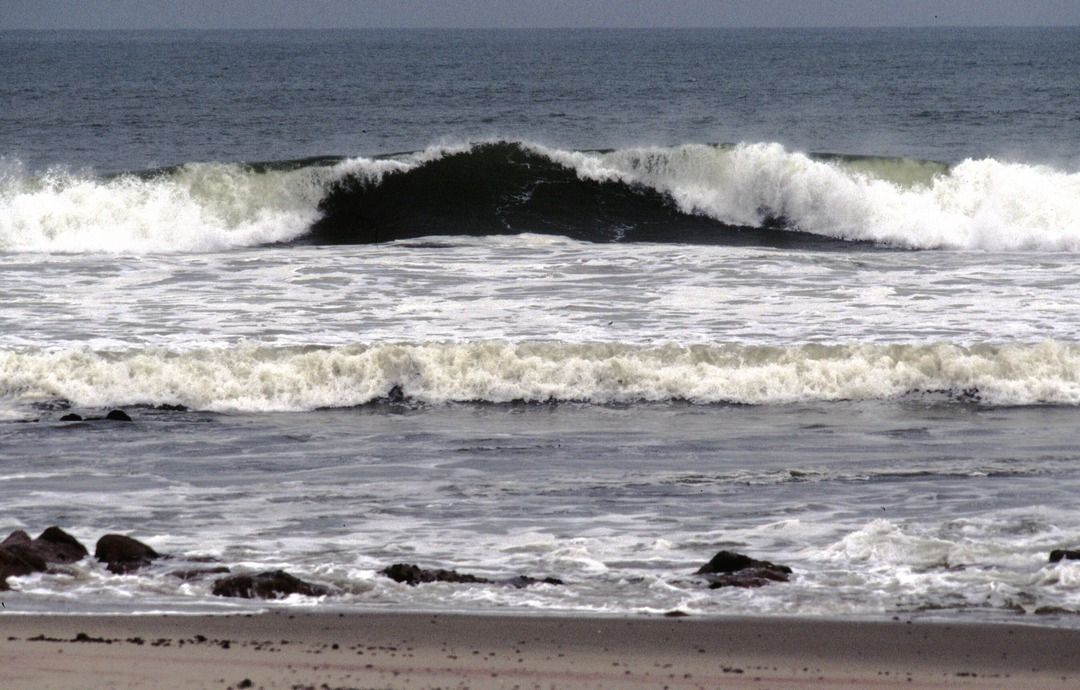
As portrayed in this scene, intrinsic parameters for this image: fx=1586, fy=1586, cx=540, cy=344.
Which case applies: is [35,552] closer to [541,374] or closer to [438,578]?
[438,578]

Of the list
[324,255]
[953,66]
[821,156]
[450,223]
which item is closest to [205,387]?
[324,255]

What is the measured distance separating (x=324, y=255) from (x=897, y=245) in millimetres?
8924

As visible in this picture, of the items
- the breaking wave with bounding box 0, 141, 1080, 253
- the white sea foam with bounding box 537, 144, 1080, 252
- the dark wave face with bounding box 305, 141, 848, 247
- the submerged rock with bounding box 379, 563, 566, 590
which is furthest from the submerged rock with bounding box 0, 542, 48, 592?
the white sea foam with bounding box 537, 144, 1080, 252

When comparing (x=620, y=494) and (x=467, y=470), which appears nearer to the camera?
(x=620, y=494)

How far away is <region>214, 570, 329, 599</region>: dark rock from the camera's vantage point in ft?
26.3

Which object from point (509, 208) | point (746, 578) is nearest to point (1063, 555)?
point (746, 578)

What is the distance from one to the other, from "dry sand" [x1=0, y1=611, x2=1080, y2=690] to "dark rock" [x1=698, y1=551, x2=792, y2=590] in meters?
0.55

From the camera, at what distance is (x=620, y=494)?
10344mm

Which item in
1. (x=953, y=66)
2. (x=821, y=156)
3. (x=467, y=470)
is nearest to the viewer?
(x=467, y=470)

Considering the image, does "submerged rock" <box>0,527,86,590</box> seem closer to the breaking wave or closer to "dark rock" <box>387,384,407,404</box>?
"dark rock" <box>387,384,407,404</box>

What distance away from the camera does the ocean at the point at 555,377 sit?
870 centimetres

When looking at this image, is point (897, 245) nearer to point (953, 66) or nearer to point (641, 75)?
point (641, 75)

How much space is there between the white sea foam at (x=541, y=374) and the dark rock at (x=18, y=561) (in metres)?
5.32

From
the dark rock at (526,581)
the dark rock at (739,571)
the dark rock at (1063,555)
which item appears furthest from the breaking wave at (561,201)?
the dark rock at (739,571)
